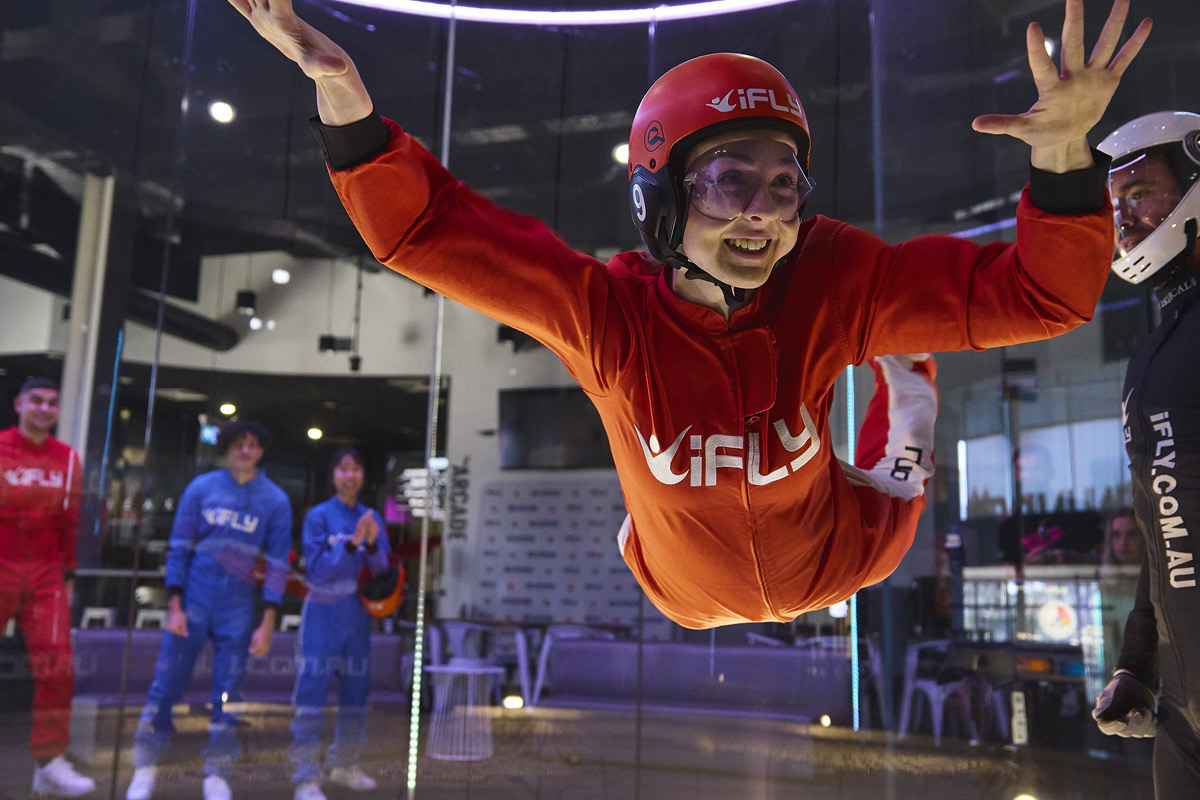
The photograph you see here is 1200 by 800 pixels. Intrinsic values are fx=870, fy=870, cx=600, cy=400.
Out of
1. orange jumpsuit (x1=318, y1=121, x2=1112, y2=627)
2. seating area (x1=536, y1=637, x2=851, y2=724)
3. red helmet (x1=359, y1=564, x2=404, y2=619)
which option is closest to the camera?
orange jumpsuit (x1=318, y1=121, x2=1112, y2=627)

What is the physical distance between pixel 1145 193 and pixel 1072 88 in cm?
108

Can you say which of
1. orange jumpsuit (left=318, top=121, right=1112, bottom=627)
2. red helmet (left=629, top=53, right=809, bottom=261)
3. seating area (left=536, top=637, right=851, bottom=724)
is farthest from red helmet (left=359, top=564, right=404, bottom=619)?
red helmet (left=629, top=53, right=809, bottom=261)

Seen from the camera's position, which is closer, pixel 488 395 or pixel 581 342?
pixel 581 342

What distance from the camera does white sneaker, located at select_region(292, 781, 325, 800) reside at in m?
3.39

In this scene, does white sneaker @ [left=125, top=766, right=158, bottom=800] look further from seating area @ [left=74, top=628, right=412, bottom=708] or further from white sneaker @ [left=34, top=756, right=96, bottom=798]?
seating area @ [left=74, top=628, right=412, bottom=708]

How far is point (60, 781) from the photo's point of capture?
327 cm

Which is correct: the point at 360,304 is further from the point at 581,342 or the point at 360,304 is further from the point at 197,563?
the point at 581,342

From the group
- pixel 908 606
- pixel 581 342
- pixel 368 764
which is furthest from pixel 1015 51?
pixel 368 764

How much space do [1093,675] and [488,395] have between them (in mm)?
2775

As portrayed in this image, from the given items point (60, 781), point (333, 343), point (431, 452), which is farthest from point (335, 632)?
point (333, 343)

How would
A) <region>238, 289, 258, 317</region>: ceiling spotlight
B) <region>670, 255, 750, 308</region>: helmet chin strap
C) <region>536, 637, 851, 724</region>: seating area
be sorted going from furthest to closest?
<region>238, 289, 258, 317</region>: ceiling spotlight, <region>536, 637, 851, 724</region>: seating area, <region>670, 255, 750, 308</region>: helmet chin strap

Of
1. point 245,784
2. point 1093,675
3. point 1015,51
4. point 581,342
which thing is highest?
point 1015,51

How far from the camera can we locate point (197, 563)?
3.85 meters

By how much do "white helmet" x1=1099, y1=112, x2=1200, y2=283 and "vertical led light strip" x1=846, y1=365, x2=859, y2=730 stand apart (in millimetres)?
1843
